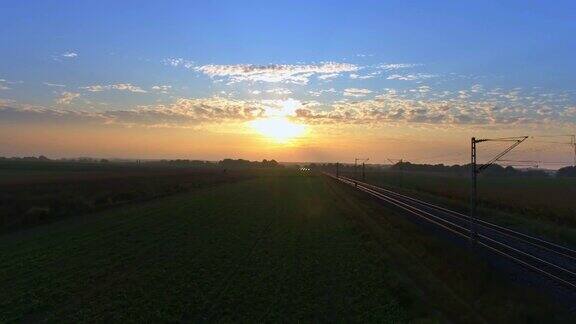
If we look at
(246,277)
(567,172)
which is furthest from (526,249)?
(567,172)

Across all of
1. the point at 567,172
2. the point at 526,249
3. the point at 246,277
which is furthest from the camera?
the point at 567,172

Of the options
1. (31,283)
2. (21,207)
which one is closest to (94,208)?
(21,207)

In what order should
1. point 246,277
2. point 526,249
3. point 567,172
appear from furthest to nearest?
1. point 567,172
2. point 526,249
3. point 246,277

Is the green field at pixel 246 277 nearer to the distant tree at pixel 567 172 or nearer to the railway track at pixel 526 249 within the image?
the railway track at pixel 526 249

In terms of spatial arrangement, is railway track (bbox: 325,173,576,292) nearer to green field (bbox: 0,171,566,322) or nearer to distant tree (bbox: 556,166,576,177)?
green field (bbox: 0,171,566,322)

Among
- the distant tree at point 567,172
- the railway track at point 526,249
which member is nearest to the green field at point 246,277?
the railway track at point 526,249

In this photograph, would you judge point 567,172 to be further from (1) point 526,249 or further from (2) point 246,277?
(2) point 246,277

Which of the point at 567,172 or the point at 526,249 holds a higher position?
the point at 567,172

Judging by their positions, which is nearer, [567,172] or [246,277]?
[246,277]
